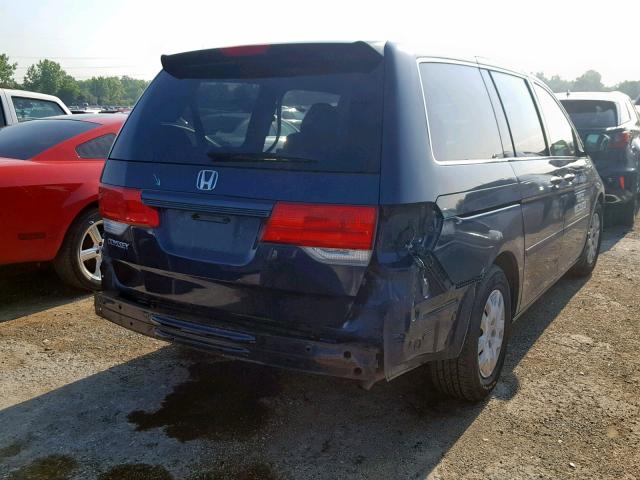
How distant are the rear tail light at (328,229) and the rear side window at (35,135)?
3.37m

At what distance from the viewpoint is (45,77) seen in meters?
130

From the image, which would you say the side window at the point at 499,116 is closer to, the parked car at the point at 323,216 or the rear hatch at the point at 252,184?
the parked car at the point at 323,216

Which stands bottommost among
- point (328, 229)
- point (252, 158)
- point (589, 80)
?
point (589, 80)

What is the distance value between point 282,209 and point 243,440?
122cm

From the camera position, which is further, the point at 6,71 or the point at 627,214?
the point at 6,71

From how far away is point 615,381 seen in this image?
12.5 feet

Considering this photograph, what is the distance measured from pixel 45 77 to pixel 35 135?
5501 inches

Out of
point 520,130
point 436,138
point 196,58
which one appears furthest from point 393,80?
point 520,130

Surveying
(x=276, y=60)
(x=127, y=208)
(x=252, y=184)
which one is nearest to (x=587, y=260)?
(x=276, y=60)

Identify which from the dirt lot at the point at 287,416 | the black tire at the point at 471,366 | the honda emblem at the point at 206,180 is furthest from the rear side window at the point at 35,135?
the black tire at the point at 471,366

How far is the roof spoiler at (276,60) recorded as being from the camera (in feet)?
9.01

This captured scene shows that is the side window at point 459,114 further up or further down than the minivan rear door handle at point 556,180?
further up

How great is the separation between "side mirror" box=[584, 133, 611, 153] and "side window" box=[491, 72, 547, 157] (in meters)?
1.96

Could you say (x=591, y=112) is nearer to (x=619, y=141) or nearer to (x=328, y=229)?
(x=619, y=141)
